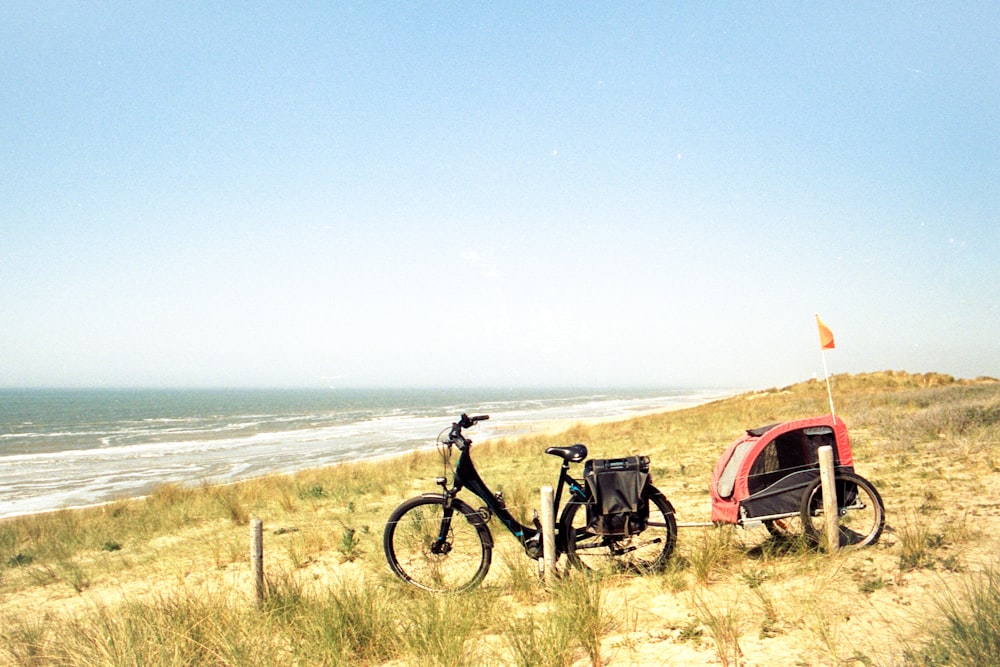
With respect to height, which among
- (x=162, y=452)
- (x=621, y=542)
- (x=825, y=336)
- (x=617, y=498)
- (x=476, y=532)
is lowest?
(x=162, y=452)

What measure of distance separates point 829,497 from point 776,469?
0.53 meters

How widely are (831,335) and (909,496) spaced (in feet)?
15.5

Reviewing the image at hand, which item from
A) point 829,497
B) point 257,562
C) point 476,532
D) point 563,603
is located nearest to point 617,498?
point 563,603

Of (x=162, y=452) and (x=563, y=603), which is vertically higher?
(x=563, y=603)

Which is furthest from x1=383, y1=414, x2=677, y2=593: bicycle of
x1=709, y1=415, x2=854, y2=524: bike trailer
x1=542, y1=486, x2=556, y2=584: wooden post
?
x1=709, y1=415, x2=854, y2=524: bike trailer

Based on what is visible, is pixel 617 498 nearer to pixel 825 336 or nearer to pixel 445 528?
pixel 445 528

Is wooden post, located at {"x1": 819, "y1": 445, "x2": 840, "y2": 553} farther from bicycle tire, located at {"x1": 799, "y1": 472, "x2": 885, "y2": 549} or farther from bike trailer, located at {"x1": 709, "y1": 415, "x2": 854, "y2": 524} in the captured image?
bike trailer, located at {"x1": 709, "y1": 415, "x2": 854, "y2": 524}

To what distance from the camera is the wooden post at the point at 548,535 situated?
4.85m

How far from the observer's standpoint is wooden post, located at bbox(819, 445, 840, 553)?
5.09 m

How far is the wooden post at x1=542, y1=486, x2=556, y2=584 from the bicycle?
0.12 meters

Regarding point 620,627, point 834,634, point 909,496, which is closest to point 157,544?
point 620,627

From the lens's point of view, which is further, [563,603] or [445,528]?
[445,528]

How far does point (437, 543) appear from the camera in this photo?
5.34m

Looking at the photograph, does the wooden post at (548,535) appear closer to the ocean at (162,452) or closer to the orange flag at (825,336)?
the orange flag at (825,336)
